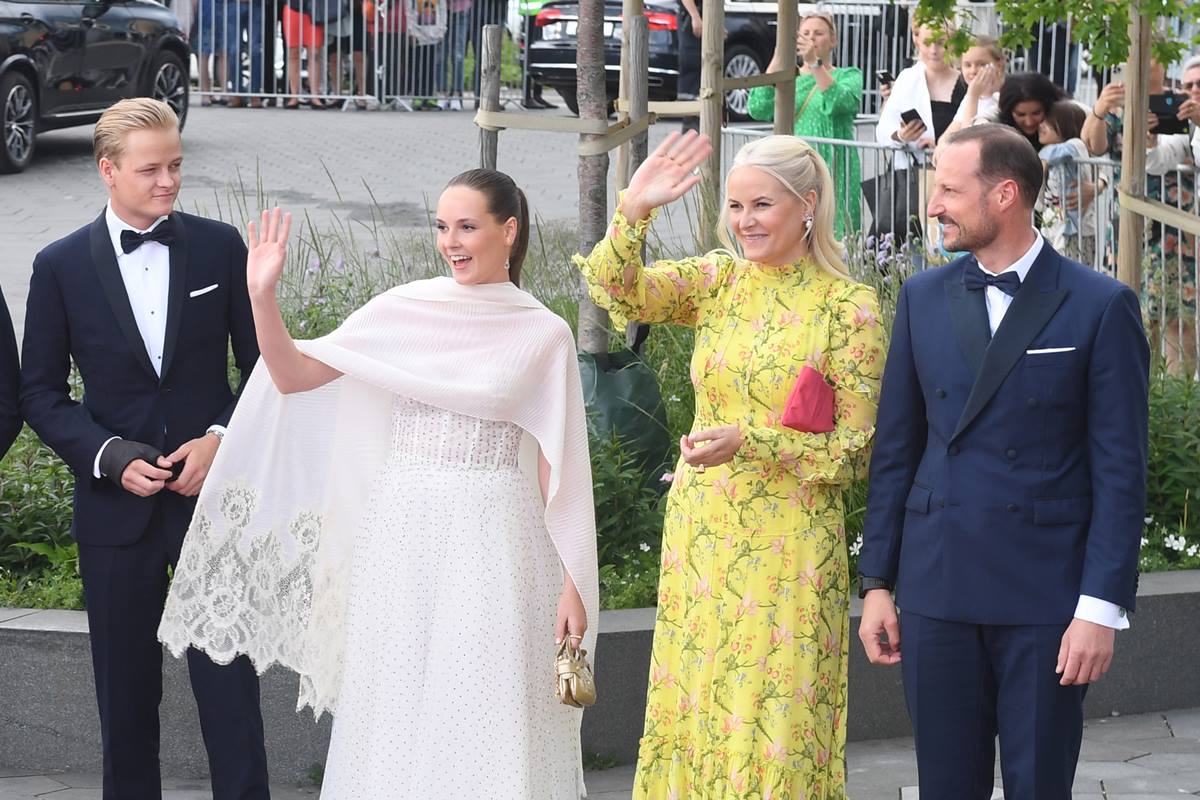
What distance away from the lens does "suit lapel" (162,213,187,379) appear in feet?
14.5

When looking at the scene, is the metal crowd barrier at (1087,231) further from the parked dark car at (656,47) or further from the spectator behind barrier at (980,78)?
the parked dark car at (656,47)

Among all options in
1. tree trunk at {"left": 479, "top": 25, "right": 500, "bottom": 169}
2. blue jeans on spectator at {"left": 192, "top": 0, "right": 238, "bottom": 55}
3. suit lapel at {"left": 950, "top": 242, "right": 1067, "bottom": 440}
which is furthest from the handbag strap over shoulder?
blue jeans on spectator at {"left": 192, "top": 0, "right": 238, "bottom": 55}

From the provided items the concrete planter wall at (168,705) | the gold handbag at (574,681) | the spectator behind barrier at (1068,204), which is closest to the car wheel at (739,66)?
the spectator behind barrier at (1068,204)

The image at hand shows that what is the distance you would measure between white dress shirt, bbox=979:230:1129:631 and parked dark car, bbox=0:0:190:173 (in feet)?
41.6

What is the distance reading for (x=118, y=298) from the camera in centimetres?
439

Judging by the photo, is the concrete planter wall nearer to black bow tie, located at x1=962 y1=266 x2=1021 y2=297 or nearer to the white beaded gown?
the white beaded gown

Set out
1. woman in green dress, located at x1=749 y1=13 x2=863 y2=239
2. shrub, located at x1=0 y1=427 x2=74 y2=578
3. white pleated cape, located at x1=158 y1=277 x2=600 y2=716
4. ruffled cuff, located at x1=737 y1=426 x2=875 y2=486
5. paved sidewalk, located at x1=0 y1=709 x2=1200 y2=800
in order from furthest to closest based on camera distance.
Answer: woman in green dress, located at x1=749 y1=13 x2=863 y2=239, shrub, located at x1=0 y1=427 x2=74 y2=578, paved sidewalk, located at x1=0 y1=709 x2=1200 y2=800, white pleated cape, located at x1=158 y1=277 x2=600 y2=716, ruffled cuff, located at x1=737 y1=426 x2=875 y2=486

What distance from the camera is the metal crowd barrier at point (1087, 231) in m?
7.86

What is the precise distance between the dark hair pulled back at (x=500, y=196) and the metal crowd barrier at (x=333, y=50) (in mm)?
17917

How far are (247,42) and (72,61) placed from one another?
22.1 ft

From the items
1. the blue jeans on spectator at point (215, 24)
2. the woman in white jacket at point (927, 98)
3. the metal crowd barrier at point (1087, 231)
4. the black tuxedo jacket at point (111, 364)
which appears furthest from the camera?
the blue jeans on spectator at point (215, 24)

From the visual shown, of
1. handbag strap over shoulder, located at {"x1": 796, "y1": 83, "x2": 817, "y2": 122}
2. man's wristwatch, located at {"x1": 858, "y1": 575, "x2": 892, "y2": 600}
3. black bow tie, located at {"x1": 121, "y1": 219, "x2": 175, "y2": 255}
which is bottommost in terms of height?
man's wristwatch, located at {"x1": 858, "y1": 575, "x2": 892, "y2": 600}

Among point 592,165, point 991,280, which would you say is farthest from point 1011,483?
point 592,165

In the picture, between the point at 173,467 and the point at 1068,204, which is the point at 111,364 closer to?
the point at 173,467
